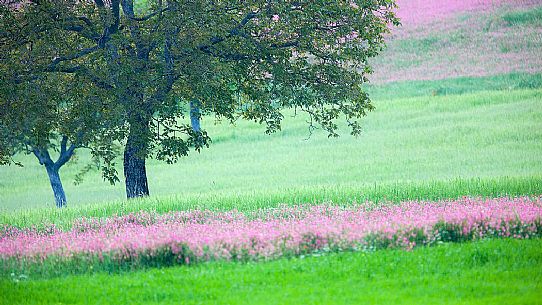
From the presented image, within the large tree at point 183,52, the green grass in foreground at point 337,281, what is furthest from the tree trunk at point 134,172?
the green grass in foreground at point 337,281

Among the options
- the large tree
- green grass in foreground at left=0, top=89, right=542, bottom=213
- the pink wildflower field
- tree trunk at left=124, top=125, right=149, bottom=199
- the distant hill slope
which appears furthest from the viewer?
the distant hill slope

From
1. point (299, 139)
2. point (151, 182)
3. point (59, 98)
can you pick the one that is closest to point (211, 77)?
point (59, 98)

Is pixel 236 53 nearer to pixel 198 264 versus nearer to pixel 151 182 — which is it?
pixel 198 264

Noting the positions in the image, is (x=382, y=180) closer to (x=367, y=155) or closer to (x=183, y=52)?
(x=367, y=155)

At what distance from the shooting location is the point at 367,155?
31266 mm

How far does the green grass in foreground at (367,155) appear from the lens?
2703 cm

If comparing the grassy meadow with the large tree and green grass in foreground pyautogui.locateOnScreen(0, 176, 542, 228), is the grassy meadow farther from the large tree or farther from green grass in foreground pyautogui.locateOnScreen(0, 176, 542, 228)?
the large tree

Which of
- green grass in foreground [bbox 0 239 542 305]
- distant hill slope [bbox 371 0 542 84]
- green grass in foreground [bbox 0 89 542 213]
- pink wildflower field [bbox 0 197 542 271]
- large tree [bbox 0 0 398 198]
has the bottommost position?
green grass in foreground [bbox 0 239 542 305]

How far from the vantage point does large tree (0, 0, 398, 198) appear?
1738 centimetres

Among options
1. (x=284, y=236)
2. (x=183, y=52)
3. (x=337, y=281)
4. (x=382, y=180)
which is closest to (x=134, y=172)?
(x=183, y=52)

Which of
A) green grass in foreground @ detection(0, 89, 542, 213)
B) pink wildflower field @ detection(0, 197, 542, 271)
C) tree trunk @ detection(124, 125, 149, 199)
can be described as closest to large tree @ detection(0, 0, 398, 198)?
tree trunk @ detection(124, 125, 149, 199)

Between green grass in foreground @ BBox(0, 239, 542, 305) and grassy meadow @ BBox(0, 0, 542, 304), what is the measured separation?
Result: 0.03m

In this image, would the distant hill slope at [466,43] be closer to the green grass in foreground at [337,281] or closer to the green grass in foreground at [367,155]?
the green grass in foreground at [367,155]

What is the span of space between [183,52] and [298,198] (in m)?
4.57
